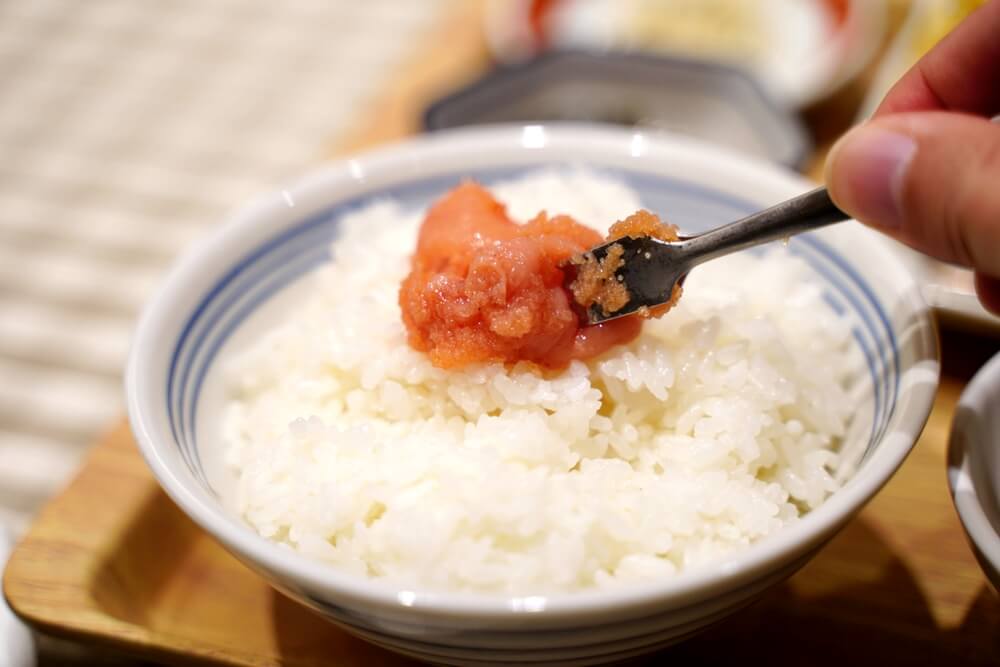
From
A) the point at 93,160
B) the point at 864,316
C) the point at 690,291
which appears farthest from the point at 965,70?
the point at 93,160

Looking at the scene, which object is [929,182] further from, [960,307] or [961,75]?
[960,307]

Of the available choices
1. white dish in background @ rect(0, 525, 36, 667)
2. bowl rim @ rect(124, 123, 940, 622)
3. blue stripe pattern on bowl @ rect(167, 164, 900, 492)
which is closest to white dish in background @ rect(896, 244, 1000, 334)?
blue stripe pattern on bowl @ rect(167, 164, 900, 492)

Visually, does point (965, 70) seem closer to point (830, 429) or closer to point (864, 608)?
point (830, 429)

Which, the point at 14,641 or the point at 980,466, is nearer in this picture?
the point at 980,466

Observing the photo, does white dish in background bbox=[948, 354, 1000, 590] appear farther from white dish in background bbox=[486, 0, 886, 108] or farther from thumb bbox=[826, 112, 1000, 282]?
white dish in background bbox=[486, 0, 886, 108]

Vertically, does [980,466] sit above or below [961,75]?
below

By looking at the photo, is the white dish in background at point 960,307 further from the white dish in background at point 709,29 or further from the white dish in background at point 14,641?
the white dish in background at point 14,641

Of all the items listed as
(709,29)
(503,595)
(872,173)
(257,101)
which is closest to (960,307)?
(872,173)
